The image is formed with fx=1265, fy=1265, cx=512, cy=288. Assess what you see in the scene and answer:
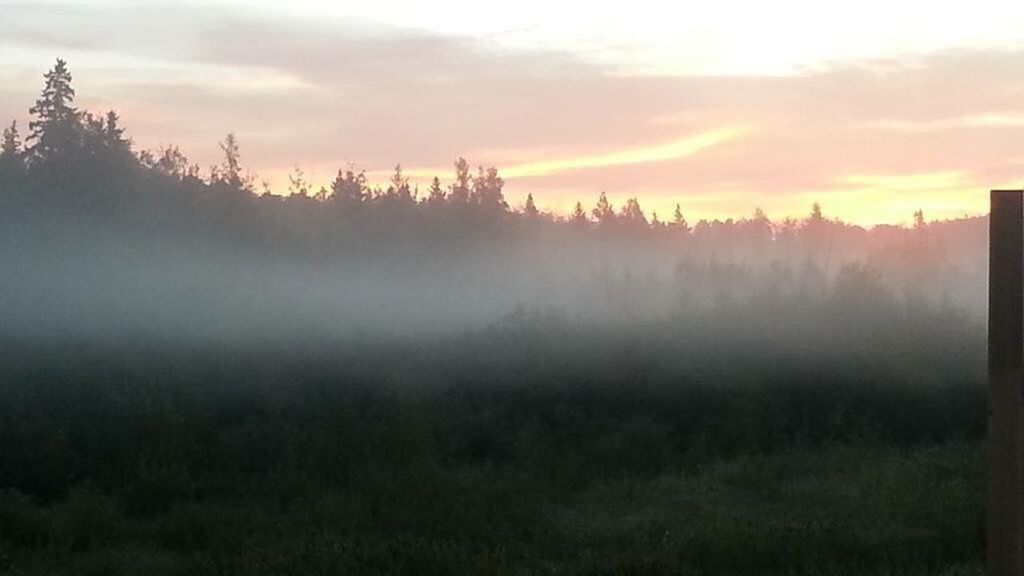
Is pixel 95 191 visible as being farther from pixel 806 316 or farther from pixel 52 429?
pixel 806 316

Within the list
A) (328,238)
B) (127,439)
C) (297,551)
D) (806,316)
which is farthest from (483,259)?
(297,551)

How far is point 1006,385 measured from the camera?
170 inches

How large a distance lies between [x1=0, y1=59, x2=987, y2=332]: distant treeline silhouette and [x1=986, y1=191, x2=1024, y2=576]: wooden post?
3539 cm

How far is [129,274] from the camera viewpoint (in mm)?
37938

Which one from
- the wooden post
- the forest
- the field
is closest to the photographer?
the wooden post

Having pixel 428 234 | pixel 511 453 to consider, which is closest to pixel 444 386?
pixel 511 453

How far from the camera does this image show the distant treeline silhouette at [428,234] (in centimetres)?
3909

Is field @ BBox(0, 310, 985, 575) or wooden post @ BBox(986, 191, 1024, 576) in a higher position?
wooden post @ BBox(986, 191, 1024, 576)

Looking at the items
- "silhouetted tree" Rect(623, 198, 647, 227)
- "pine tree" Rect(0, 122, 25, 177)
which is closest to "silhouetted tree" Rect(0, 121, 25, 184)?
"pine tree" Rect(0, 122, 25, 177)

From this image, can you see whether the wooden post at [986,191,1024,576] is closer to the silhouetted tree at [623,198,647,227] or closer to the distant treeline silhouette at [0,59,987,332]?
the distant treeline silhouette at [0,59,987,332]

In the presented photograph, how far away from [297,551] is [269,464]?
11564 mm

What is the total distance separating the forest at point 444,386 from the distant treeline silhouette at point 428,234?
0.16 metres

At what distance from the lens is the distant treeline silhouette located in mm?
39094

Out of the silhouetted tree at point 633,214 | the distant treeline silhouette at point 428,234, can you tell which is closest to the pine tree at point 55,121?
the distant treeline silhouette at point 428,234
